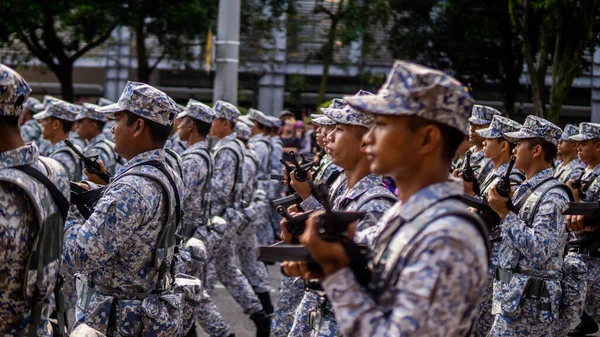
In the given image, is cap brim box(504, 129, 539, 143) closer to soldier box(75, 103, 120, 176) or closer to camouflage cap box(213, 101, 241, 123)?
camouflage cap box(213, 101, 241, 123)

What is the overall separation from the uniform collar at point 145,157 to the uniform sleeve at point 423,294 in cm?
274

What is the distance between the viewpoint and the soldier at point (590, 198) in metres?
8.41

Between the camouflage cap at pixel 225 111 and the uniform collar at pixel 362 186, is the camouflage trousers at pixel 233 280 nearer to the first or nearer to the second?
the camouflage cap at pixel 225 111

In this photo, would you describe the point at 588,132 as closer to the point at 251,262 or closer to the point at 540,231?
the point at 540,231

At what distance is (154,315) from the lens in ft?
18.2

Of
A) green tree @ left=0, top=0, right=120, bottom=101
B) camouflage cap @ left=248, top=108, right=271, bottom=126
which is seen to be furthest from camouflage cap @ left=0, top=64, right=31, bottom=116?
green tree @ left=0, top=0, right=120, bottom=101

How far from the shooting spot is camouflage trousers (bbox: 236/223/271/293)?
11.0 metres

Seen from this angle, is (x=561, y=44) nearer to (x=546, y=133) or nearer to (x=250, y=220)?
(x=250, y=220)

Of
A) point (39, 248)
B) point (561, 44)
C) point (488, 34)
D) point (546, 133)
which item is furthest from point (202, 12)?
point (39, 248)

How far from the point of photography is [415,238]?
3.03m

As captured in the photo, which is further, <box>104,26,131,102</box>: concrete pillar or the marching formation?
<box>104,26,131,102</box>: concrete pillar

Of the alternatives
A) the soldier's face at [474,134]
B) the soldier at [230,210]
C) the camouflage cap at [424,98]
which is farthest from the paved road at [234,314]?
the camouflage cap at [424,98]

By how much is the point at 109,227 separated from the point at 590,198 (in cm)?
579

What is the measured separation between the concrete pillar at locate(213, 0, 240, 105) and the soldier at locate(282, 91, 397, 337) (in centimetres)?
793
